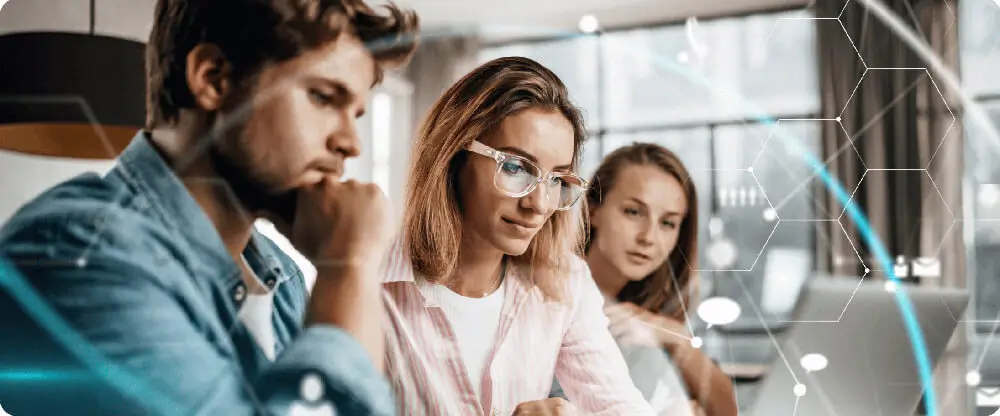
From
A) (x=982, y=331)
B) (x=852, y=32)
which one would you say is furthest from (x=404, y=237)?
(x=982, y=331)

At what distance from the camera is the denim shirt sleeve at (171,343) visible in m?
0.70

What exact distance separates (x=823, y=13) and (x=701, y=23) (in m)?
0.16

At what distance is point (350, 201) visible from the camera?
0.78 metres

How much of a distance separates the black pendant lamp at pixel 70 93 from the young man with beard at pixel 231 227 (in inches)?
1.2

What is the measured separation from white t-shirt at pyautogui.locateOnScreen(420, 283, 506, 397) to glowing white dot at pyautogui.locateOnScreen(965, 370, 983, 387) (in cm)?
61

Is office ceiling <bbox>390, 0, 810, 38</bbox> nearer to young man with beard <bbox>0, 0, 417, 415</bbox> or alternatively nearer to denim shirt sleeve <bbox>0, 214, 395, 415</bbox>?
young man with beard <bbox>0, 0, 417, 415</bbox>

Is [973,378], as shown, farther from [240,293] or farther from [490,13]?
[240,293]

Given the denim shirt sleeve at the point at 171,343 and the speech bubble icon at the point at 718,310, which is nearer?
the denim shirt sleeve at the point at 171,343

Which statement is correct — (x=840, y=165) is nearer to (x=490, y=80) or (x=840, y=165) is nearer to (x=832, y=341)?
(x=832, y=341)

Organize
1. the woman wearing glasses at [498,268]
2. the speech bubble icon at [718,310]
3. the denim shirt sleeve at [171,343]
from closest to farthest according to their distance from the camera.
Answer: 1. the denim shirt sleeve at [171,343]
2. the woman wearing glasses at [498,268]
3. the speech bubble icon at [718,310]
